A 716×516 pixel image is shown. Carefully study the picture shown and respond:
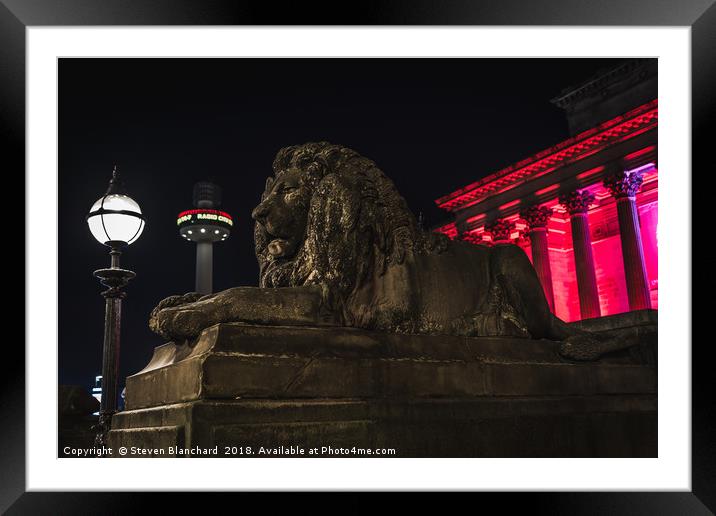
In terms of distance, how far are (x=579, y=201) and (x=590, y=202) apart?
0.68 m

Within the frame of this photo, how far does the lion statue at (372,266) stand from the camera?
4.26 meters

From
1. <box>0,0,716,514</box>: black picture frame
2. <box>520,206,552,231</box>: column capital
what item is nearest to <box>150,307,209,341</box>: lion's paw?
<box>0,0,716,514</box>: black picture frame

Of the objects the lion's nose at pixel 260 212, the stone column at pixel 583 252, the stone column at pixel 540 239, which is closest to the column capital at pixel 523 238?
the stone column at pixel 540 239

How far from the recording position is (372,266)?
457cm

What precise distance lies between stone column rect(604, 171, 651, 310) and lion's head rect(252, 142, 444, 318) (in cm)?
2570

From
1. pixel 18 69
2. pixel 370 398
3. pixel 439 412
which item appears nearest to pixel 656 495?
pixel 439 412

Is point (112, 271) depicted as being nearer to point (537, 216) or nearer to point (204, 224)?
point (537, 216)

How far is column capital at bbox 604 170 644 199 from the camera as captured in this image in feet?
94.8

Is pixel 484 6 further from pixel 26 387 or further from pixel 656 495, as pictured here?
pixel 26 387

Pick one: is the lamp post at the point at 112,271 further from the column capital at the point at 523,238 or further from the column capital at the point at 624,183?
the column capital at the point at 523,238

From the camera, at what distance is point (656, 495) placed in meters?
3.04

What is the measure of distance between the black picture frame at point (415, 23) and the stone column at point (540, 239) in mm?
30259

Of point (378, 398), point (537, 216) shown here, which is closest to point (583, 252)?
point (537, 216)

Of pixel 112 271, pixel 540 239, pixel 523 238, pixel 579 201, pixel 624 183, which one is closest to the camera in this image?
pixel 112 271
